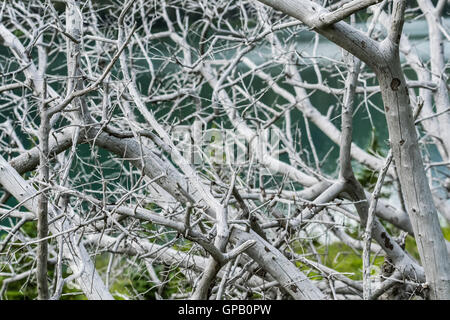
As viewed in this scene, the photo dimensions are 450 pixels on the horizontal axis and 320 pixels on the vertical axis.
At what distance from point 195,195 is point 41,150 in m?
1.11

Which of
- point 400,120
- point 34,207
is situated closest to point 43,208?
point 34,207

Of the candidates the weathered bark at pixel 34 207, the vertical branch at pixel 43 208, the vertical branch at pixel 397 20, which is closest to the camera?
the vertical branch at pixel 397 20

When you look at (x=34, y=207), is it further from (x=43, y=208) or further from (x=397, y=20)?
(x=397, y=20)

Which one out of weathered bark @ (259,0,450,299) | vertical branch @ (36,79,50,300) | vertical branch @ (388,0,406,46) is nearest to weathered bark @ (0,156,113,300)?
vertical branch @ (36,79,50,300)

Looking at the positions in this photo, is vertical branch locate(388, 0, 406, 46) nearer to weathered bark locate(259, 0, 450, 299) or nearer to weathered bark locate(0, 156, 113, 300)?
weathered bark locate(259, 0, 450, 299)

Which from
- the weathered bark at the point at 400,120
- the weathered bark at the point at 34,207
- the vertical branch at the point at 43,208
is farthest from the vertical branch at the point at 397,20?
the weathered bark at the point at 34,207

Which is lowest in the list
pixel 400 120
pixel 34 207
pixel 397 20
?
pixel 34 207

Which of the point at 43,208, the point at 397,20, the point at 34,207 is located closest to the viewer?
the point at 397,20

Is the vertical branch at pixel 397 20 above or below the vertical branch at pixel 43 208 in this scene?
above

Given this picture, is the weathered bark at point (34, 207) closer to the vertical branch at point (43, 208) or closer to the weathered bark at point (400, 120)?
the vertical branch at point (43, 208)

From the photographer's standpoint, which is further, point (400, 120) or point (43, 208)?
point (400, 120)
